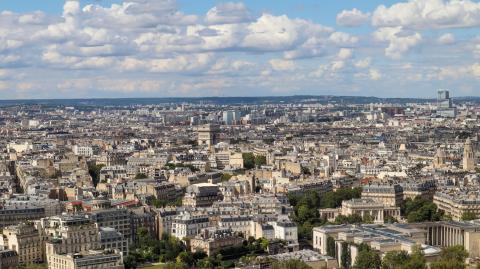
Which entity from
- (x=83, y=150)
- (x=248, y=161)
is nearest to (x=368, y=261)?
(x=248, y=161)

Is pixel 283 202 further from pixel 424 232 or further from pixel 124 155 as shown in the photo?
pixel 124 155

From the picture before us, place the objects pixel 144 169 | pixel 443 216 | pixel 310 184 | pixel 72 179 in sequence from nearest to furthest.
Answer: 1. pixel 443 216
2. pixel 310 184
3. pixel 72 179
4. pixel 144 169

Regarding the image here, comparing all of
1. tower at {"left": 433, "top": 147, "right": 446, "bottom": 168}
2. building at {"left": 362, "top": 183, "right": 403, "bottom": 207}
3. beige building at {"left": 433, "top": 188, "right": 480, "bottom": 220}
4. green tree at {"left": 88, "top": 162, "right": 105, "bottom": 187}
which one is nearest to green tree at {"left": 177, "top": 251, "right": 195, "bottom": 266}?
beige building at {"left": 433, "top": 188, "right": 480, "bottom": 220}

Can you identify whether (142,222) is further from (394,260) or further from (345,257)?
(394,260)

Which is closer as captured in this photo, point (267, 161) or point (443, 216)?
point (443, 216)

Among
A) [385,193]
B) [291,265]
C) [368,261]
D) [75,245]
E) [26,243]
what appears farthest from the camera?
[385,193]

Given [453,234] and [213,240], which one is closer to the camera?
[213,240]

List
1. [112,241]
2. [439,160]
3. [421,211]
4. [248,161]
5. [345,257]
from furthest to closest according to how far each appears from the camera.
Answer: [248,161], [439,160], [421,211], [112,241], [345,257]

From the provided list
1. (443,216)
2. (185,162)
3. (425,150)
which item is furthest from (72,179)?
(425,150)

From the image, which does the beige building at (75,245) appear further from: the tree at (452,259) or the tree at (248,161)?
the tree at (248,161)
